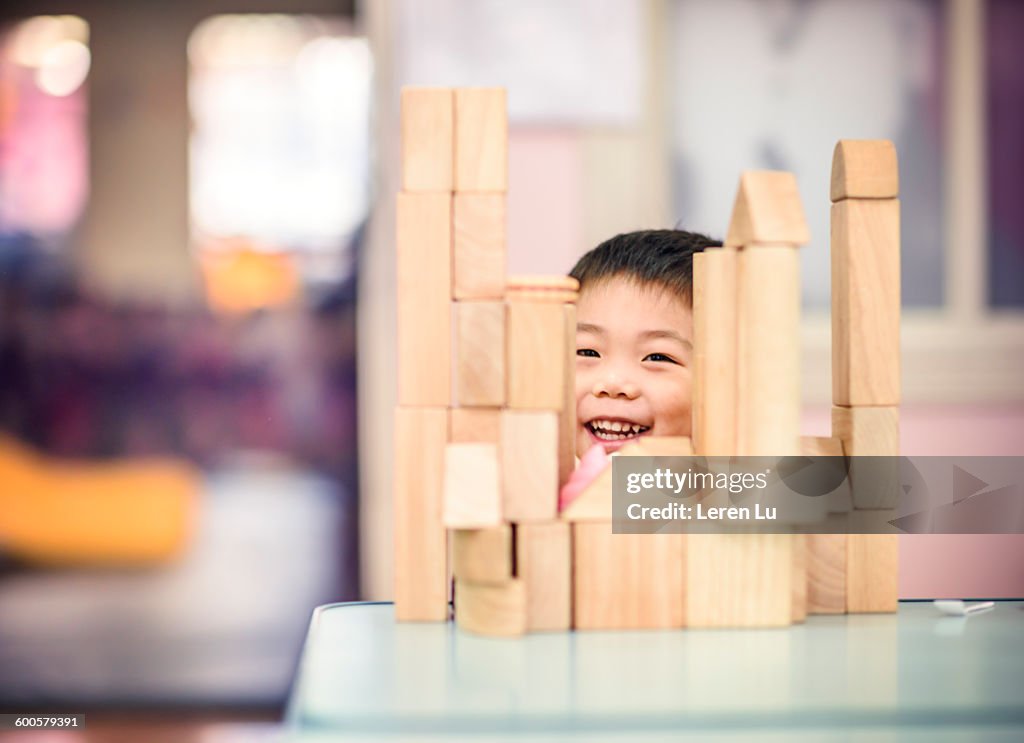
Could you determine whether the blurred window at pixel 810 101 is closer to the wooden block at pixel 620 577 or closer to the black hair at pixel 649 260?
the black hair at pixel 649 260

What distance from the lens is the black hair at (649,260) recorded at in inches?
42.9

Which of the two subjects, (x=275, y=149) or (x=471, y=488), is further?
(x=275, y=149)

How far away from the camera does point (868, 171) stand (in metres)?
0.68

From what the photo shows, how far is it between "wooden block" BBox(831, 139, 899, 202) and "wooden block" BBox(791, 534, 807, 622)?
0.20m

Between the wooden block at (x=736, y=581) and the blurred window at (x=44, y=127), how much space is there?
2545 millimetres

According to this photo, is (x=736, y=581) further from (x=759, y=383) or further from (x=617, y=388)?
(x=617, y=388)

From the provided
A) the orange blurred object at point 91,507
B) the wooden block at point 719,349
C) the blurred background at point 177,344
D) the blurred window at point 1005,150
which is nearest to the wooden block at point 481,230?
the wooden block at point 719,349

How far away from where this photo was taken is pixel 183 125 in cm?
285

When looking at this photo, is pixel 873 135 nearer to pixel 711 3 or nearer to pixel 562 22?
pixel 711 3

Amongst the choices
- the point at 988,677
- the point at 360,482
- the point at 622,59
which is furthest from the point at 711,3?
the point at 988,677

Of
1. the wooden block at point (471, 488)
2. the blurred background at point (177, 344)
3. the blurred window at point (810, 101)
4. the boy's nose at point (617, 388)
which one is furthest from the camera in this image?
the blurred background at point (177, 344)

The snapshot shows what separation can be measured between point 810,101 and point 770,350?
6.55ft

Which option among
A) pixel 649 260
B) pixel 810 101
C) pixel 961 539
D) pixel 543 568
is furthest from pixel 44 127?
pixel 543 568

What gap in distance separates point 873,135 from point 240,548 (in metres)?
1.75
